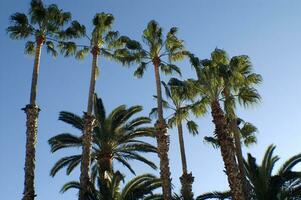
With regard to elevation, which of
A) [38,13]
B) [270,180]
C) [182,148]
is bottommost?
[270,180]

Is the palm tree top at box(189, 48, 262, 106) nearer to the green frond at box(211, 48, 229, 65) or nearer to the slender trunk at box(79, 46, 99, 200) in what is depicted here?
the green frond at box(211, 48, 229, 65)

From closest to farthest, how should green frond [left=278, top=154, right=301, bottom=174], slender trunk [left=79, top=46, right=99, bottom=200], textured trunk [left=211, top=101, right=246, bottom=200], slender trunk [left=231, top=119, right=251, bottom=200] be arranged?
textured trunk [left=211, top=101, right=246, bottom=200] → slender trunk [left=231, top=119, right=251, bottom=200] → slender trunk [left=79, top=46, right=99, bottom=200] → green frond [left=278, top=154, right=301, bottom=174]

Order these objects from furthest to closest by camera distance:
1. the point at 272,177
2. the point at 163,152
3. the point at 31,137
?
the point at 163,152
the point at 31,137
the point at 272,177

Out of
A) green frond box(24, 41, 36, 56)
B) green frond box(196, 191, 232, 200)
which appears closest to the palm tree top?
green frond box(196, 191, 232, 200)

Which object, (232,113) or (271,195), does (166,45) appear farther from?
(271,195)

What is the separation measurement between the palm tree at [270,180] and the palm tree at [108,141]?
6.85 m

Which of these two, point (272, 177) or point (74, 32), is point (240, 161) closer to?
point (272, 177)

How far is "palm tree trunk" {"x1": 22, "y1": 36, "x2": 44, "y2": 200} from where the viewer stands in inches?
960

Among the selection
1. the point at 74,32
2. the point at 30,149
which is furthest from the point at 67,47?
the point at 30,149

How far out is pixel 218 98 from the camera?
27.1 meters

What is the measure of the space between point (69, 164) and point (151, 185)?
6602mm

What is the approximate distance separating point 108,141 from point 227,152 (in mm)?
10867

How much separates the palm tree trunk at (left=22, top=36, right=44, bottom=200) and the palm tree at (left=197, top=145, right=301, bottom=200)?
10142mm

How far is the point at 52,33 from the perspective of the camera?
31.3 meters
